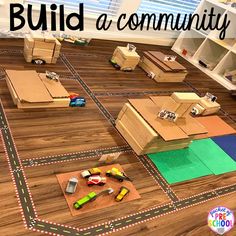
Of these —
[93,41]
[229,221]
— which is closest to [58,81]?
[93,41]

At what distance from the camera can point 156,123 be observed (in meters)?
2.47

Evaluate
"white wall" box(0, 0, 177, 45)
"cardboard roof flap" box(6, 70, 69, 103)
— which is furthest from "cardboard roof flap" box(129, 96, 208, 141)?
"white wall" box(0, 0, 177, 45)

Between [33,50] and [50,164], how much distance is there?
1587mm

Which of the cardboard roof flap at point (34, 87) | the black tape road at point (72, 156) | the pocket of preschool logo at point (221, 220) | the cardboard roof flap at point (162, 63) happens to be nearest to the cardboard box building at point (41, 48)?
the cardboard roof flap at point (34, 87)

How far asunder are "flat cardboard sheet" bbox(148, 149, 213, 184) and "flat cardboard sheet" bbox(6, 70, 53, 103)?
1.11 metres

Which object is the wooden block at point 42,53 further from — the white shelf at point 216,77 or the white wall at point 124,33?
the white shelf at point 216,77

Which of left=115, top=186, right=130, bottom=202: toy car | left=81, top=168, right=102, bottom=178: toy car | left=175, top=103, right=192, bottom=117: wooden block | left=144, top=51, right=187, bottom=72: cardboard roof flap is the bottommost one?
left=81, top=168, right=102, bottom=178: toy car

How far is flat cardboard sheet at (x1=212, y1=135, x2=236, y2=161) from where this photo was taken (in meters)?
3.03

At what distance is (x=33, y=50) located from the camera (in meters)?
3.21

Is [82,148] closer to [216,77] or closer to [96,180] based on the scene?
[96,180]

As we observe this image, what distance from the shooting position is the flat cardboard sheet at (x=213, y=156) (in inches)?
108

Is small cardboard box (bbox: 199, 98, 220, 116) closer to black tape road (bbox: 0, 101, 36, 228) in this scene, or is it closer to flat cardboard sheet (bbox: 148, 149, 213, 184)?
flat cardboard sheet (bbox: 148, 149, 213, 184)

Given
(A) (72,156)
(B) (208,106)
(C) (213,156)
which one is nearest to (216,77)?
(B) (208,106)

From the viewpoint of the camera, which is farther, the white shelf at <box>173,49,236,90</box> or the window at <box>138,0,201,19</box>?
the window at <box>138,0,201,19</box>
